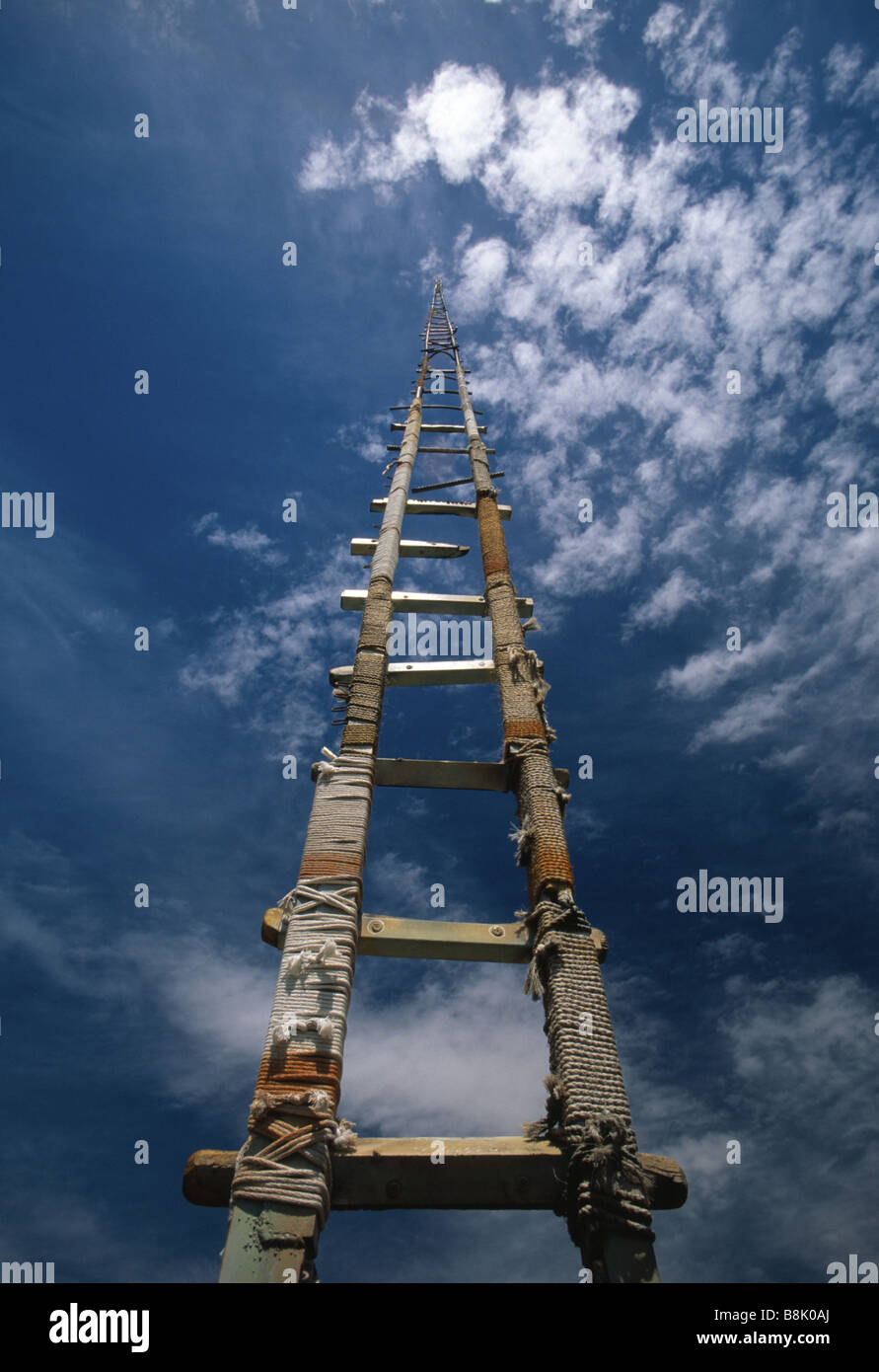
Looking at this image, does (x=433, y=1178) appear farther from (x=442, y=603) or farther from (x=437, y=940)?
(x=442, y=603)

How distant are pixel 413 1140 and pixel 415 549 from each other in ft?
17.5

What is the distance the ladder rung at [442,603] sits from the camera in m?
6.17

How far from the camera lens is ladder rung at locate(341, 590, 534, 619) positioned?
20.2 feet

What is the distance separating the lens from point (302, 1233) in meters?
2.34

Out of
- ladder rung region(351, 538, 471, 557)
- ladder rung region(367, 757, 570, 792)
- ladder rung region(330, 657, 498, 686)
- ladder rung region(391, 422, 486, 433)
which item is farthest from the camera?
ladder rung region(391, 422, 486, 433)

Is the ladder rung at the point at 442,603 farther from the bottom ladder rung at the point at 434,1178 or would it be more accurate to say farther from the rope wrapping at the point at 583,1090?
the bottom ladder rung at the point at 434,1178

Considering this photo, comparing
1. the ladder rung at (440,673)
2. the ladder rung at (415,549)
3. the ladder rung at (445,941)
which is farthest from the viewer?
the ladder rung at (415,549)

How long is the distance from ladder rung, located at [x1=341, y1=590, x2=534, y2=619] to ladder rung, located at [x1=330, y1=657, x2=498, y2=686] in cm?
76

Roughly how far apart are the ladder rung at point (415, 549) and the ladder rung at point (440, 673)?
5.94ft

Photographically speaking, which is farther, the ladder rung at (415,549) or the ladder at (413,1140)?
the ladder rung at (415,549)

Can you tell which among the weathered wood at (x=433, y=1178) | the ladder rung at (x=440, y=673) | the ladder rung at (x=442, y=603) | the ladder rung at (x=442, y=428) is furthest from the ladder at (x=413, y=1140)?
the ladder rung at (x=442, y=428)

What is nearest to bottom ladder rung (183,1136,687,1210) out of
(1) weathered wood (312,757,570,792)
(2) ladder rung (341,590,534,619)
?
(1) weathered wood (312,757,570,792)

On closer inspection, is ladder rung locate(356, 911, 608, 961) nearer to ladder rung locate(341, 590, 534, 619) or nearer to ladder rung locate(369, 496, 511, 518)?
ladder rung locate(341, 590, 534, 619)
